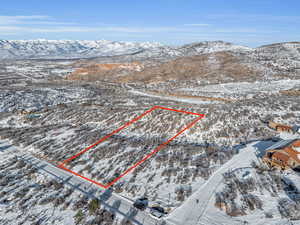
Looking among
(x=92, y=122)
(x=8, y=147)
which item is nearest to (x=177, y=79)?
(x=92, y=122)

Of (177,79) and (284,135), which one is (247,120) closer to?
(284,135)

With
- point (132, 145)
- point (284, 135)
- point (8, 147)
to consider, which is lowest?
point (8, 147)

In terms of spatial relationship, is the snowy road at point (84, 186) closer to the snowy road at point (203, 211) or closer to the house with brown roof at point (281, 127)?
the snowy road at point (203, 211)

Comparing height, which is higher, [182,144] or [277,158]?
[277,158]

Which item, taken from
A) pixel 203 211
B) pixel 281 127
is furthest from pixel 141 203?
pixel 281 127

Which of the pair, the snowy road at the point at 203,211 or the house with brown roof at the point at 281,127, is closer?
the snowy road at the point at 203,211

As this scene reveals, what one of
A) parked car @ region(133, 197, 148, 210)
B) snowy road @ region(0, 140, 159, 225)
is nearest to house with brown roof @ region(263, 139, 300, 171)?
parked car @ region(133, 197, 148, 210)

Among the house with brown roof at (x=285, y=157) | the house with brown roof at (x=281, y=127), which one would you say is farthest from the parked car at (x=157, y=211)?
the house with brown roof at (x=281, y=127)
